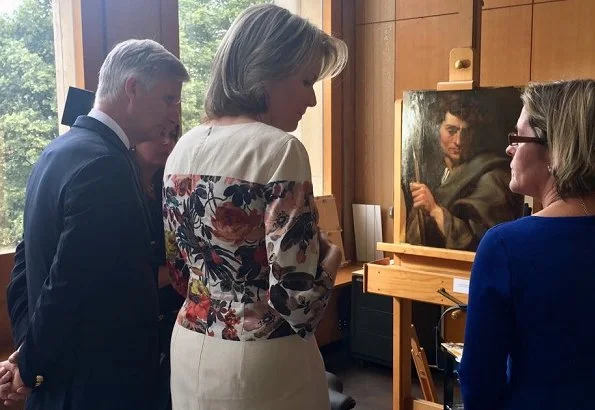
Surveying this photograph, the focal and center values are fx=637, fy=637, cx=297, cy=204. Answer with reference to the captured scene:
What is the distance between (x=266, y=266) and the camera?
118 cm

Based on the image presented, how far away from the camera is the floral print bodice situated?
1128mm

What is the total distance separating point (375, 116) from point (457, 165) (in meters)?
1.64

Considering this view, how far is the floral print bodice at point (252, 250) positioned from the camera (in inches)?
44.4

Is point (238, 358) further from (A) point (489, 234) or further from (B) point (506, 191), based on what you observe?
(B) point (506, 191)

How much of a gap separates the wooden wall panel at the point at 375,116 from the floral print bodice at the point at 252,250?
9.99 feet

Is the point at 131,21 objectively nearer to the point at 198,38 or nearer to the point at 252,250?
the point at 198,38

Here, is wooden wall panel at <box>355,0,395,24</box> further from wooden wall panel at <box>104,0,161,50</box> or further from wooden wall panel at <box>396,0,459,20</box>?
wooden wall panel at <box>104,0,161,50</box>

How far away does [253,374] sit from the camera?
1.17 meters

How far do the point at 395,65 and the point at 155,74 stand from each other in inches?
110

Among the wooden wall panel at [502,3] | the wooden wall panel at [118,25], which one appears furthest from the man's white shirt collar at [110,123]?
the wooden wall panel at [502,3]

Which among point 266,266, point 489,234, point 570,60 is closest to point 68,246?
point 266,266

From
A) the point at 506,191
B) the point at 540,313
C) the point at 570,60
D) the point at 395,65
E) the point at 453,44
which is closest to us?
the point at 540,313

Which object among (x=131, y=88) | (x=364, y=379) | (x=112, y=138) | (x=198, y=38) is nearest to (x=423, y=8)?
(x=198, y=38)

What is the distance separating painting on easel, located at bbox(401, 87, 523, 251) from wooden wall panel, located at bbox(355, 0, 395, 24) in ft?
5.08
